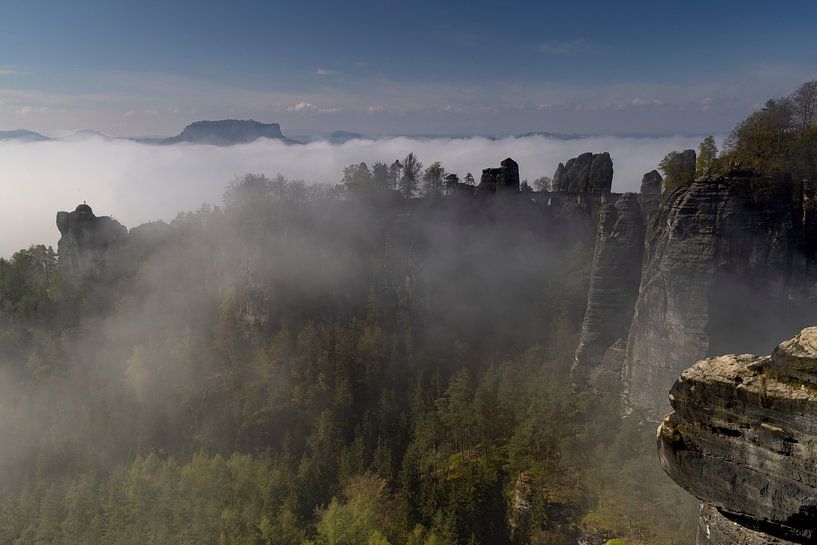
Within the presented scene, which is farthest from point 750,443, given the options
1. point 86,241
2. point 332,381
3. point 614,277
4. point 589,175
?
point 86,241

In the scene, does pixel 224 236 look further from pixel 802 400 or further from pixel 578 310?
pixel 802 400

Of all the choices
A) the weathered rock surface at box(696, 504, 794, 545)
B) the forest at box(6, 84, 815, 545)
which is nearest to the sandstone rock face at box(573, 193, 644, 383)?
the forest at box(6, 84, 815, 545)

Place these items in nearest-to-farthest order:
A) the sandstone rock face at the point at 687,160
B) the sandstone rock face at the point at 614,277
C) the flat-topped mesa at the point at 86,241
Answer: the sandstone rock face at the point at 687,160 < the sandstone rock face at the point at 614,277 < the flat-topped mesa at the point at 86,241

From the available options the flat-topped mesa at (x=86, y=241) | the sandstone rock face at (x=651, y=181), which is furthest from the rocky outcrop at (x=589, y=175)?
the flat-topped mesa at (x=86, y=241)

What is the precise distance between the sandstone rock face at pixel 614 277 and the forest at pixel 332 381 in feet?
17.3

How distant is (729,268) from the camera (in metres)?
34.1

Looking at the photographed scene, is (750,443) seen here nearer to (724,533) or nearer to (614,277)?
(724,533)

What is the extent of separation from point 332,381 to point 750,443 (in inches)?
2191

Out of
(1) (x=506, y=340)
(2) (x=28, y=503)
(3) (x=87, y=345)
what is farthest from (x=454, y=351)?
(3) (x=87, y=345)

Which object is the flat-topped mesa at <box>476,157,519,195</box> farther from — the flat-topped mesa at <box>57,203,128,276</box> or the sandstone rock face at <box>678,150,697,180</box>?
the flat-topped mesa at <box>57,203,128,276</box>

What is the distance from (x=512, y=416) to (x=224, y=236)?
163ft

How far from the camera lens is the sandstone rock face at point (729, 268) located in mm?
33062

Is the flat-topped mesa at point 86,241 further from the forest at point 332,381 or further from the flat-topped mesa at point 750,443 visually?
the flat-topped mesa at point 750,443

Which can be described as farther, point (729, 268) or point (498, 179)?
point (498, 179)
